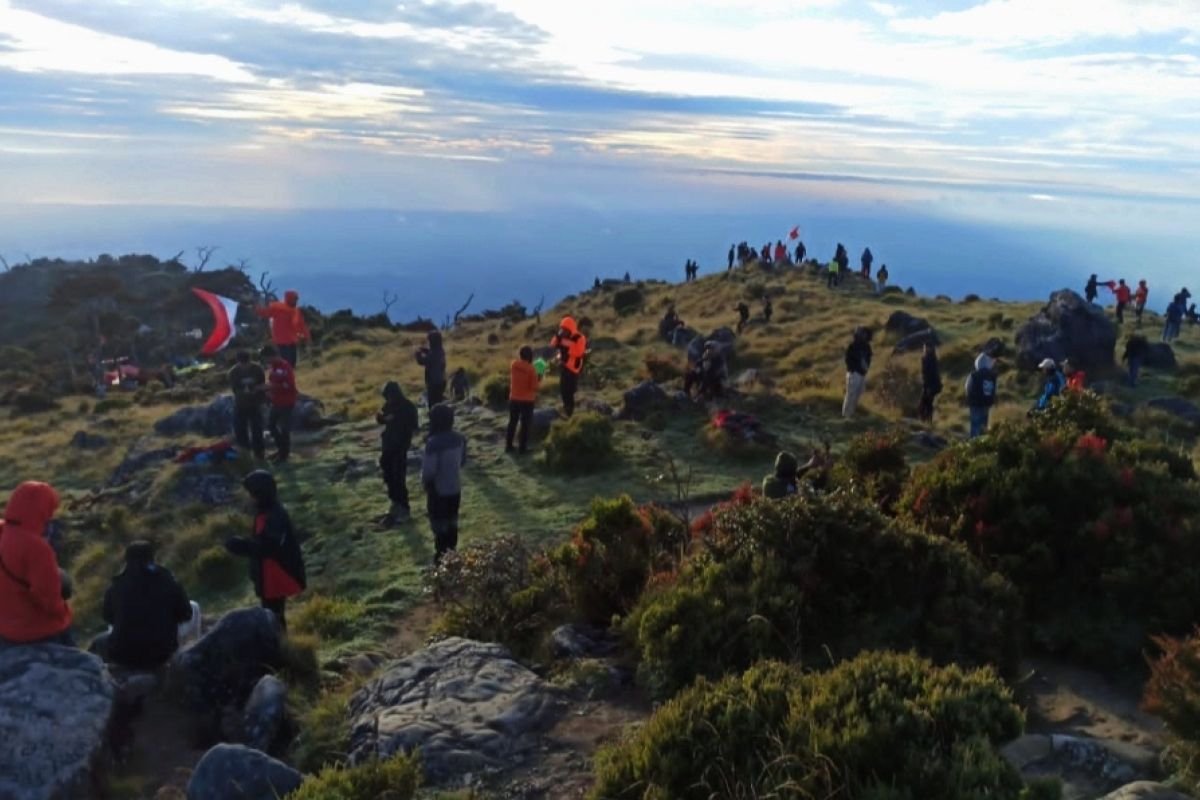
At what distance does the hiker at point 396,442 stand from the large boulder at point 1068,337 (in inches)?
768

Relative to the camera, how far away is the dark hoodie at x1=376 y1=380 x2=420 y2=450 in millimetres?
13320

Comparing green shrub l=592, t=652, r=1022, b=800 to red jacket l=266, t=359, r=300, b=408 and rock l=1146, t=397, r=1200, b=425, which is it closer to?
red jacket l=266, t=359, r=300, b=408

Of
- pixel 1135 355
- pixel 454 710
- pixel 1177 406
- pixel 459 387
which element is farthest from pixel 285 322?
pixel 1135 355

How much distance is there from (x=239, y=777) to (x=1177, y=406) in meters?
22.6

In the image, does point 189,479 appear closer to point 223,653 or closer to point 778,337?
point 223,653

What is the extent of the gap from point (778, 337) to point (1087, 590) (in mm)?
25351

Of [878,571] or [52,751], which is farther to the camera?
[878,571]

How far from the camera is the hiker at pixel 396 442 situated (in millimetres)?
13359

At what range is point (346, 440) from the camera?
19656 millimetres

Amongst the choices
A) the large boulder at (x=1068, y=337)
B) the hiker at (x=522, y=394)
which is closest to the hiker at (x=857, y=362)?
the hiker at (x=522, y=394)

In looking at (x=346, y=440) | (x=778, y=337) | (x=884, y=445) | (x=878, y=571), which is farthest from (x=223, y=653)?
(x=778, y=337)

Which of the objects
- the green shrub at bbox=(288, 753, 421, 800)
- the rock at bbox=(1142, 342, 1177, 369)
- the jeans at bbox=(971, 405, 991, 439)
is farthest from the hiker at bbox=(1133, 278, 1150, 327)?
the green shrub at bbox=(288, 753, 421, 800)

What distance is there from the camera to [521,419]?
1678 centimetres

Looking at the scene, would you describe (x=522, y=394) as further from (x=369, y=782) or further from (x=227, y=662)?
(x=369, y=782)
